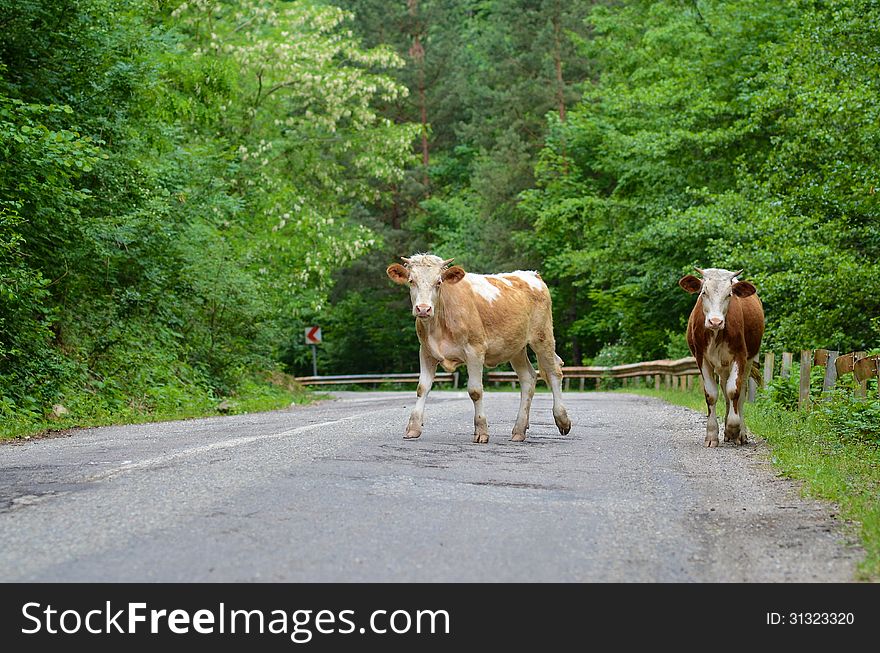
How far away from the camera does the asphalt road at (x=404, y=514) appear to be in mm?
5156

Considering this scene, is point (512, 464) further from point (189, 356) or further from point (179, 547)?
point (189, 356)

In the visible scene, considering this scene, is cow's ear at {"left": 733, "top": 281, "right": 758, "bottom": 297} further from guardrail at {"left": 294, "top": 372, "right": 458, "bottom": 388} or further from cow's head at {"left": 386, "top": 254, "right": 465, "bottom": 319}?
guardrail at {"left": 294, "top": 372, "right": 458, "bottom": 388}

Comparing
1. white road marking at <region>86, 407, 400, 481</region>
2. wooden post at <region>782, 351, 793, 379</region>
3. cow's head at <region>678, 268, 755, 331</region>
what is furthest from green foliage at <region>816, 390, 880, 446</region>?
white road marking at <region>86, 407, 400, 481</region>

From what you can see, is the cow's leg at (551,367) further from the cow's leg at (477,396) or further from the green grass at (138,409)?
the green grass at (138,409)

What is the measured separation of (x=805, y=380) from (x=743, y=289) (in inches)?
119

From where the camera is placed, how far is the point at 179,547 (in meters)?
5.45

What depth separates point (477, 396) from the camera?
37.2ft

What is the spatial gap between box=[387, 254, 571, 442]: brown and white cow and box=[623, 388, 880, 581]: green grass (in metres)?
2.59

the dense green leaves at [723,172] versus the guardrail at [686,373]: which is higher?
the dense green leaves at [723,172]

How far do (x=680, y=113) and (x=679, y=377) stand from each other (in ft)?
26.1

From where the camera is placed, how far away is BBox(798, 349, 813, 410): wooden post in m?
13.8

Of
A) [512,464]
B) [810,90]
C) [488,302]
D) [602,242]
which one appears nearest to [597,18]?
[602,242]

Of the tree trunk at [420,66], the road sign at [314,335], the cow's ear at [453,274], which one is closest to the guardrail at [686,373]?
the road sign at [314,335]

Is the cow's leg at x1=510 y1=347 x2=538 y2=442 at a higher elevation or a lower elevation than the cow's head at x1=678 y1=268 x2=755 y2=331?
lower
